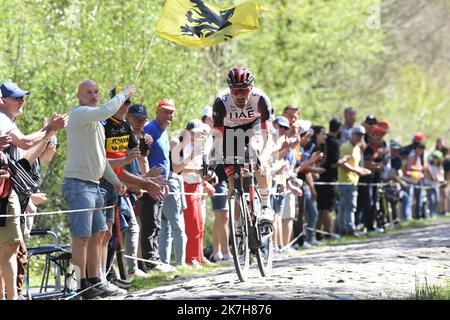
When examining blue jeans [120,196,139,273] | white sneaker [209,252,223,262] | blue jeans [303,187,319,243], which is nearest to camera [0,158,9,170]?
blue jeans [120,196,139,273]

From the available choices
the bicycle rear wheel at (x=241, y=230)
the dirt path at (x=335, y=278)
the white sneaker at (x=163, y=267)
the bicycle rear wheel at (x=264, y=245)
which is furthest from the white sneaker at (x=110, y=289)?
the white sneaker at (x=163, y=267)

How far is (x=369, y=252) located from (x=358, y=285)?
465 centimetres

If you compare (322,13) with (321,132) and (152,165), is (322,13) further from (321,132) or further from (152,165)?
(152,165)

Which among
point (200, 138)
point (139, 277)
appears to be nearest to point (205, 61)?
point (200, 138)

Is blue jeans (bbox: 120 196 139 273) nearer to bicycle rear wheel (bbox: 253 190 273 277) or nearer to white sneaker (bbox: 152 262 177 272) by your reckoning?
white sneaker (bbox: 152 262 177 272)

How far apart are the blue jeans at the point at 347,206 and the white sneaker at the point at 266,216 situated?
30.1ft

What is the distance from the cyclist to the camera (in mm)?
13148

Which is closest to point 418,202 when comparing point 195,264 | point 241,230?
point 195,264

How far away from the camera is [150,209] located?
15.1 meters

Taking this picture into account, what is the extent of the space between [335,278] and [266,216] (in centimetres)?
108

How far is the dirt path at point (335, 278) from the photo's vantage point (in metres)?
11.5

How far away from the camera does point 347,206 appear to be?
2258 cm

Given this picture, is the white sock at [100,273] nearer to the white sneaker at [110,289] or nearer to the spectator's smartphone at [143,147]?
the white sneaker at [110,289]
